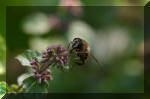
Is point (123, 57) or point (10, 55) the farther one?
point (123, 57)

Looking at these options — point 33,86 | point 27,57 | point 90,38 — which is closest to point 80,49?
point 27,57

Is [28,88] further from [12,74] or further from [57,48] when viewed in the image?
[12,74]

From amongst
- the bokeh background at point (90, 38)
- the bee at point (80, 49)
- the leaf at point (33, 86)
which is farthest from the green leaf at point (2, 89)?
the bokeh background at point (90, 38)

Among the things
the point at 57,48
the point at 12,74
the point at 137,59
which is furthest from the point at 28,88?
the point at 137,59

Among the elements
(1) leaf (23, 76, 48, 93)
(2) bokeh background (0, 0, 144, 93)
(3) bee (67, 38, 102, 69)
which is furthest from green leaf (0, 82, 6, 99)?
(2) bokeh background (0, 0, 144, 93)

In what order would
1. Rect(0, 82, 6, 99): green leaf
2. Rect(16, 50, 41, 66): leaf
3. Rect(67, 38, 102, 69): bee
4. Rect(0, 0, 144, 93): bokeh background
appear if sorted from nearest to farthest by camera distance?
1. Rect(0, 82, 6, 99): green leaf
2. Rect(16, 50, 41, 66): leaf
3. Rect(67, 38, 102, 69): bee
4. Rect(0, 0, 144, 93): bokeh background

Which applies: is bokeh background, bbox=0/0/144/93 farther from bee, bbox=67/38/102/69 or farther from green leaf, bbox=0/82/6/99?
green leaf, bbox=0/82/6/99
